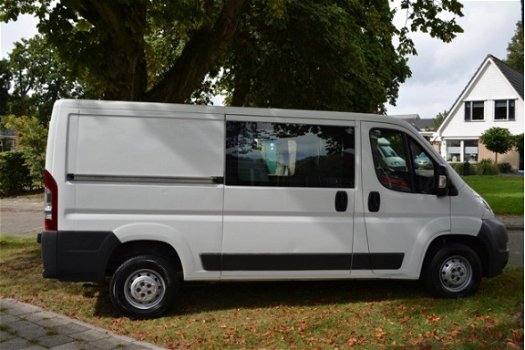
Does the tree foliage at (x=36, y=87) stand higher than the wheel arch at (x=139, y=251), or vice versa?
the tree foliage at (x=36, y=87)

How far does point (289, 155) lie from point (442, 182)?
1.73 meters

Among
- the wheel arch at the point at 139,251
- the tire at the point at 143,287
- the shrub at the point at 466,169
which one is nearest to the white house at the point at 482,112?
the shrub at the point at 466,169

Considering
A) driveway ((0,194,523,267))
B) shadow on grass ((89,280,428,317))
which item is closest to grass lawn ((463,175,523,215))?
driveway ((0,194,523,267))

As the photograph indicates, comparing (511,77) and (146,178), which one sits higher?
(511,77)

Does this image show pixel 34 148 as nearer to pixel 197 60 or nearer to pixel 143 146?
pixel 197 60

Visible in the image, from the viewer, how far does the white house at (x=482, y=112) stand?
131ft

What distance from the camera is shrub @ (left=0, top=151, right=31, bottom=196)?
20.8 m

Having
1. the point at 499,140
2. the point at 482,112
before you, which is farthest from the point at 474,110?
the point at 499,140

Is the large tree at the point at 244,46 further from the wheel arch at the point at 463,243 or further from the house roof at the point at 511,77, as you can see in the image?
the house roof at the point at 511,77

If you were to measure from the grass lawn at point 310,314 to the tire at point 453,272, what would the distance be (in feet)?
0.43

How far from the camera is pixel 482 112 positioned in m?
41.5

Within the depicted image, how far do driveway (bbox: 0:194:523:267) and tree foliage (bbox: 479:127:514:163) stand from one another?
2370 centimetres

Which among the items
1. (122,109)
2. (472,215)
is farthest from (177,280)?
(472,215)

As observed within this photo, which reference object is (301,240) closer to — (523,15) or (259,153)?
(259,153)
